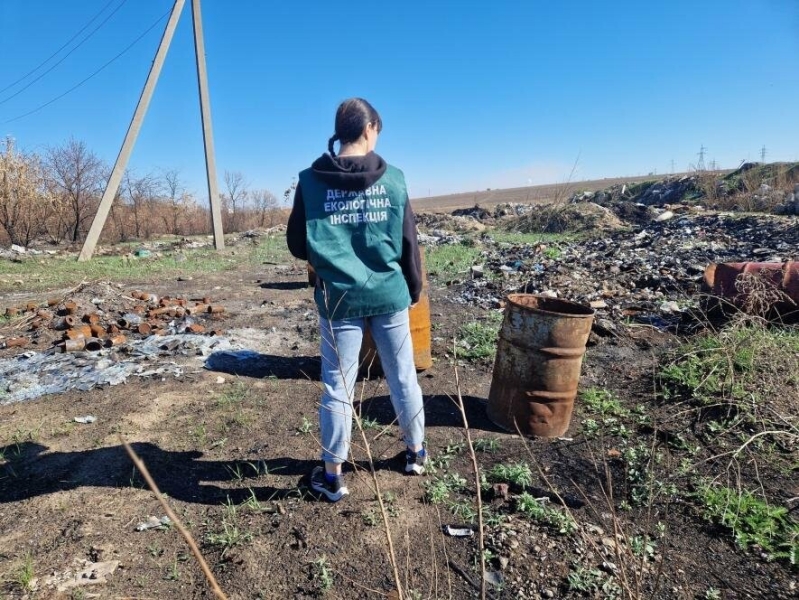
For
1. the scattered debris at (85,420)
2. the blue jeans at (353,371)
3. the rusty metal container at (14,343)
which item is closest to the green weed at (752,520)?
the blue jeans at (353,371)

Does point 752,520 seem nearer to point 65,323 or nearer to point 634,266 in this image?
point 65,323

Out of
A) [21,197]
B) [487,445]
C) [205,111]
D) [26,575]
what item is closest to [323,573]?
[26,575]

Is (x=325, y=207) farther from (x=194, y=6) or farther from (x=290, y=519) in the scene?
(x=194, y=6)

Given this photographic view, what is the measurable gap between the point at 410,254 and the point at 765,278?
11.8ft

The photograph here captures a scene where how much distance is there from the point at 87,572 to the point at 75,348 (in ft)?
10.2

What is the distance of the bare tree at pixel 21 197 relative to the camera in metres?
13.5

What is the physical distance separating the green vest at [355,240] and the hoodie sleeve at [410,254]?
0.06m

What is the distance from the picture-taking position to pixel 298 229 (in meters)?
2.18

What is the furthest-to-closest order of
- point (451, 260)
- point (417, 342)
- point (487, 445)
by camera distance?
point (451, 260) → point (417, 342) → point (487, 445)

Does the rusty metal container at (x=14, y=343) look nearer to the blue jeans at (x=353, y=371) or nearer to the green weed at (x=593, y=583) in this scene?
the blue jeans at (x=353, y=371)

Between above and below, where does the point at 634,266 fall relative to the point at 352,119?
below

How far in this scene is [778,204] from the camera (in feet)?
48.6

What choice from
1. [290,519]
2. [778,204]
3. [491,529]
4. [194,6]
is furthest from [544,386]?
[778,204]

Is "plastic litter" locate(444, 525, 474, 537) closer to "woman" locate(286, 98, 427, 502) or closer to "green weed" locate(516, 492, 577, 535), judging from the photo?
"green weed" locate(516, 492, 577, 535)
